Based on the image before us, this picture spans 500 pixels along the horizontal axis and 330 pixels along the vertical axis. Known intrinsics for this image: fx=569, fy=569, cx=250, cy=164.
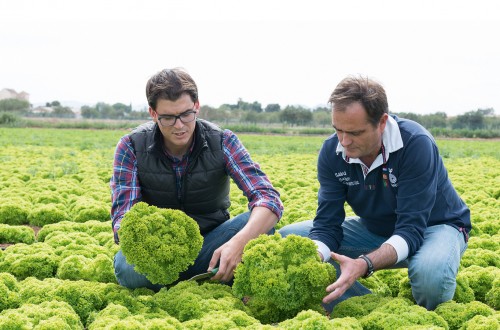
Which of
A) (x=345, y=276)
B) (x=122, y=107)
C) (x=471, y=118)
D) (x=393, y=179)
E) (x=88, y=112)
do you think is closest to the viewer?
(x=345, y=276)

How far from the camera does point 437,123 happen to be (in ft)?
255

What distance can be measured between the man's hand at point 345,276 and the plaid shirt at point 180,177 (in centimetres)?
113

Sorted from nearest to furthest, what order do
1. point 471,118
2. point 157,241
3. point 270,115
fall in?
1. point 157,241
2. point 471,118
3. point 270,115

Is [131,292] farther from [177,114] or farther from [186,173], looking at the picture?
[177,114]

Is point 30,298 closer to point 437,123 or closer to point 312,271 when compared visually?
point 312,271

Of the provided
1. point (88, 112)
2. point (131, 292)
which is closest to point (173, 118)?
point (131, 292)

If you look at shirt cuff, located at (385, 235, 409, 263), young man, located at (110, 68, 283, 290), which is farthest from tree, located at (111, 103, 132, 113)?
shirt cuff, located at (385, 235, 409, 263)

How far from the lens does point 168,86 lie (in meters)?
5.36

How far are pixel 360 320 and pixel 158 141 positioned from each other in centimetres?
269

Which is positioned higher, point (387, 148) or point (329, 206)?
point (387, 148)

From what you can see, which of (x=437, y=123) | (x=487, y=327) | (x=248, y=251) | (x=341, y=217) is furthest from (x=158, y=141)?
(x=437, y=123)

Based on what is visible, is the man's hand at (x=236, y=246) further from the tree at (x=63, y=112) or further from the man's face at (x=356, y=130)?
the tree at (x=63, y=112)

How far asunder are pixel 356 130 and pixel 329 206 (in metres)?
1.08

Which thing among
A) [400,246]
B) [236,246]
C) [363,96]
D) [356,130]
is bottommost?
[236,246]
